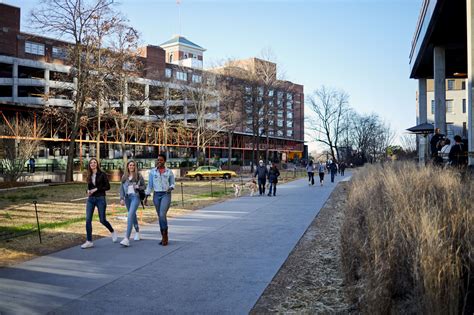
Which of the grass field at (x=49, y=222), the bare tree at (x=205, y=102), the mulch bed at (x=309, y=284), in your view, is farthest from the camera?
the bare tree at (x=205, y=102)

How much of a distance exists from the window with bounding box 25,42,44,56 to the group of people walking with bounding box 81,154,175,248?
188ft

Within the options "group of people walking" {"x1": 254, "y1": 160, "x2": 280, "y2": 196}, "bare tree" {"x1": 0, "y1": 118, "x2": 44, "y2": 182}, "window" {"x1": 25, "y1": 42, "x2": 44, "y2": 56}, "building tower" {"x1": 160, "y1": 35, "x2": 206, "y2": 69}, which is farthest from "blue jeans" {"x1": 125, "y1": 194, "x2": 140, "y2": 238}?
"building tower" {"x1": 160, "y1": 35, "x2": 206, "y2": 69}

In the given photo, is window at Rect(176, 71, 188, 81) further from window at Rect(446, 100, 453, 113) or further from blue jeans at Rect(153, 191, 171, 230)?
blue jeans at Rect(153, 191, 171, 230)

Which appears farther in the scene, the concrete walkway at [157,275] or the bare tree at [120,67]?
the bare tree at [120,67]

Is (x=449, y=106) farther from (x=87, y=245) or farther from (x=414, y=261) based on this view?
(x=414, y=261)

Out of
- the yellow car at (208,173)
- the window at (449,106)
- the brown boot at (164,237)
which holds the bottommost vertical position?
the brown boot at (164,237)

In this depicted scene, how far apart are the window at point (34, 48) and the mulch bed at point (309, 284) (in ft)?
196

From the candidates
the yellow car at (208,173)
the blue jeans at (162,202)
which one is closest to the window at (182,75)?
the yellow car at (208,173)

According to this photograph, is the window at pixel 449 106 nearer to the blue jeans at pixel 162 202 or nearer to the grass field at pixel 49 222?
the grass field at pixel 49 222

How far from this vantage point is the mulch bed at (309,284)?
17.2 ft

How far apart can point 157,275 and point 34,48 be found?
61506mm

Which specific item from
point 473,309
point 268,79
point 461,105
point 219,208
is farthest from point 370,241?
point 461,105

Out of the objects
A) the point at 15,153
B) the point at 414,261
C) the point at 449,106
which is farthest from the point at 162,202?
the point at 449,106

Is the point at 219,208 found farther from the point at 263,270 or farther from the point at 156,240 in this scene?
the point at 263,270
